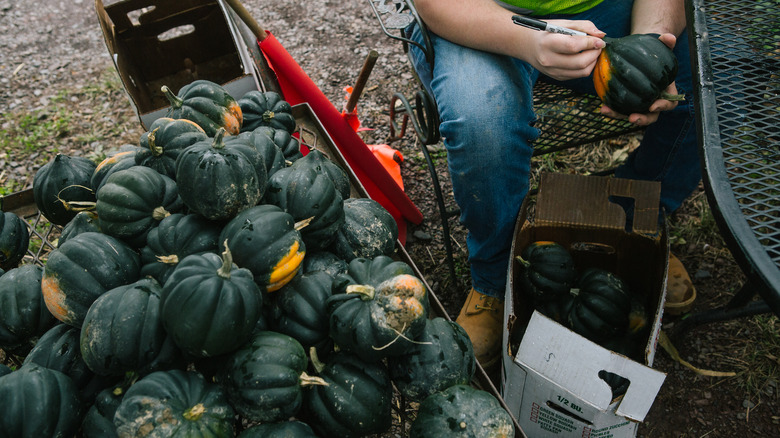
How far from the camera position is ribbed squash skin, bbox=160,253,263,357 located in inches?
46.9

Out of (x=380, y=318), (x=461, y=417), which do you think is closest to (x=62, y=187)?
(x=380, y=318)

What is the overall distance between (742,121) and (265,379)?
1355 millimetres

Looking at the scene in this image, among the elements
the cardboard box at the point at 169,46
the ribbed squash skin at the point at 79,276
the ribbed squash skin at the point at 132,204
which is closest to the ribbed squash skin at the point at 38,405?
the ribbed squash skin at the point at 79,276

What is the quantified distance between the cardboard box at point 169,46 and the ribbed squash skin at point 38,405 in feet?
6.03

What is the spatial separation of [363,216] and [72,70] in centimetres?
399

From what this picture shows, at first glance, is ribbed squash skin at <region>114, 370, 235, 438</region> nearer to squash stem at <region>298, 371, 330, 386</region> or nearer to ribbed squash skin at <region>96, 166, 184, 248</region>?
squash stem at <region>298, 371, 330, 386</region>

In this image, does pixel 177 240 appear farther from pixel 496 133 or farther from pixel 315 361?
pixel 496 133

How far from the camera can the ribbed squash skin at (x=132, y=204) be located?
1.50m

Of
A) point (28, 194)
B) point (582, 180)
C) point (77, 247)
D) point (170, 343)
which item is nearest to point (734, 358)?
point (582, 180)

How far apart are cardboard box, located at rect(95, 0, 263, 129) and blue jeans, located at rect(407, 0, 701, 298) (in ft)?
3.99

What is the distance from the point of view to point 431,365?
135 cm

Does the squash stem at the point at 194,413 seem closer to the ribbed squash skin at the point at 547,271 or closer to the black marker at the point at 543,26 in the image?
the ribbed squash skin at the point at 547,271

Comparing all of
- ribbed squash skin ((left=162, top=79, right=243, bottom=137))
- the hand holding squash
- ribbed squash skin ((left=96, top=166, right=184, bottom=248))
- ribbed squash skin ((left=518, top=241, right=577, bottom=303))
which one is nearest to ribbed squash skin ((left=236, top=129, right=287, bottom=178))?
ribbed squash skin ((left=162, top=79, right=243, bottom=137))

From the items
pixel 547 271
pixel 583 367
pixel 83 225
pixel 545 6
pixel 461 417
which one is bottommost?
pixel 547 271
